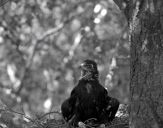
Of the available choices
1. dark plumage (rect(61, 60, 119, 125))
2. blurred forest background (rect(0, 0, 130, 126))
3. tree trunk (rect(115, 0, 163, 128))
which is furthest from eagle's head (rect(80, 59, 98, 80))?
tree trunk (rect(115, 0, 163, 128))

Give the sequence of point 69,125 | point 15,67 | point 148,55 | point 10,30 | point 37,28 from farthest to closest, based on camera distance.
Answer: point 15,67
point 37,28
point 10,30
point 69,125
point 148,55

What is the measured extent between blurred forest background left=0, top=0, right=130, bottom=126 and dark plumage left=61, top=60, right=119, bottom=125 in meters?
1.71

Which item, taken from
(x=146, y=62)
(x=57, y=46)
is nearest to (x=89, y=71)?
(x=146, y=62)

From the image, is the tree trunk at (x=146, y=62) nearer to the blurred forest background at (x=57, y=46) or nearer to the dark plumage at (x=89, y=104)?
the dark plumage at (x=89, y=104)

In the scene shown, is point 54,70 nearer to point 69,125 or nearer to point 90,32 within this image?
point 90,32

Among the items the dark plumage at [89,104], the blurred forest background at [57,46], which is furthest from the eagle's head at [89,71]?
the blurred forest background at [57,46]

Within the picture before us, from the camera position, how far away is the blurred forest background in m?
14.0

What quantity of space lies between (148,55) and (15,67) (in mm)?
16246

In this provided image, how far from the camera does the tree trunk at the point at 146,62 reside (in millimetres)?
6504

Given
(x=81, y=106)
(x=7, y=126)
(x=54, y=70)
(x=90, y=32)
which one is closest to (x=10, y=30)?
(x=90, y=32)

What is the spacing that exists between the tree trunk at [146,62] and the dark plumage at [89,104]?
231 centimetres

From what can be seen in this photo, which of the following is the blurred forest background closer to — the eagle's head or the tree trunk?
the eagle's head

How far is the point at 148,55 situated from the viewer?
258 inches

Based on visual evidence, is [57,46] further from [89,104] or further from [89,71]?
[89,104]
